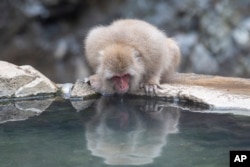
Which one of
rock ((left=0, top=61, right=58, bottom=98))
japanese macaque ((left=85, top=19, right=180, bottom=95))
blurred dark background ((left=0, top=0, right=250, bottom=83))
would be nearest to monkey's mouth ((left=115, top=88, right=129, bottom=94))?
japanese macaque ((left=85, top=19, right=180, bottom=95))

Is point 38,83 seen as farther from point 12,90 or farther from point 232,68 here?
point 232,68

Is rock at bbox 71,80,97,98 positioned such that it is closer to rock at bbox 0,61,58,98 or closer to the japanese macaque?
the japanese macaque

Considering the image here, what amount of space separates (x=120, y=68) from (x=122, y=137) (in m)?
1.28

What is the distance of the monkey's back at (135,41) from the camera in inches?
197

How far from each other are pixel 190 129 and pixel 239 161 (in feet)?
2.69

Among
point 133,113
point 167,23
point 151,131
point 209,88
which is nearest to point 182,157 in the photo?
point 151,131

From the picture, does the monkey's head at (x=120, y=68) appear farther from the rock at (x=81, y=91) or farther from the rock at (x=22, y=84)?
the rock at (x=22, y=84)

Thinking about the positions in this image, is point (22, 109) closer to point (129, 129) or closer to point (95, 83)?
point (95, 83)

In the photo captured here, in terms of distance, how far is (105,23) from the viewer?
12.8 metres

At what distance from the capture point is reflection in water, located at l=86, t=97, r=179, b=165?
323 cm

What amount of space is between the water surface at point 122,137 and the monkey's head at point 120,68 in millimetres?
318

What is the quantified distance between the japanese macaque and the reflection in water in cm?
19

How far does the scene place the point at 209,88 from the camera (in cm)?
495

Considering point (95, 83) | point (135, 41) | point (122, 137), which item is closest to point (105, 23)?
point (95, 83)
